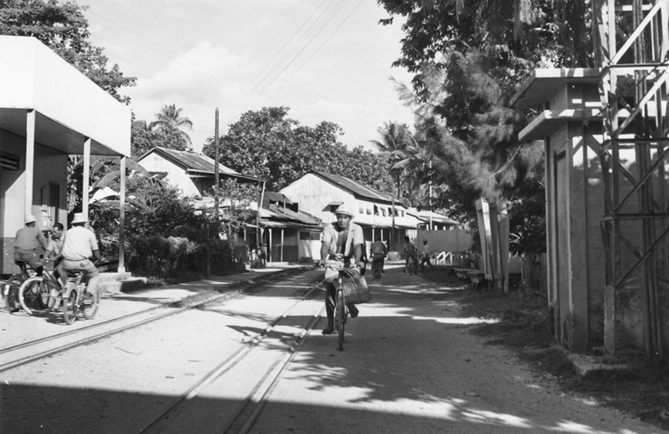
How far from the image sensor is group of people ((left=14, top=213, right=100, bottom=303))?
34.1 feet

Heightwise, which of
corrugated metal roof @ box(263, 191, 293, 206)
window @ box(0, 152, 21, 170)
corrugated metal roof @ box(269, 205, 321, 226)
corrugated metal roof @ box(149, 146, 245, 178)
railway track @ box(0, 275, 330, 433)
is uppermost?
corrugated metal roof @ box(149, 146, 245, 178)

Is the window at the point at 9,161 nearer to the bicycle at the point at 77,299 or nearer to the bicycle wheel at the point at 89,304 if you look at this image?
the bicycle at the point at 77,299

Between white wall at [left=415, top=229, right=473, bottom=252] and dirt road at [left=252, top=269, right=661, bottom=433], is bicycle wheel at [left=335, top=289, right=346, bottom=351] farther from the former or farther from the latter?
white wall at [left=415, top=229, right=473, bottom=252]

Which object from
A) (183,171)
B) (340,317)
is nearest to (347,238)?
(340,317)

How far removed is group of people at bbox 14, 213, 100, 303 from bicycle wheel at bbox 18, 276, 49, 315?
0.34m

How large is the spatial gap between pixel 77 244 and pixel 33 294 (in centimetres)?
159

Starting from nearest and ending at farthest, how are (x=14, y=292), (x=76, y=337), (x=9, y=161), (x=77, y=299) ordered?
(x=76, y=337)
(x=77, y=299)
(x=14, y=292)
(x=9, y=161)

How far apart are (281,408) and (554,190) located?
5342 mm

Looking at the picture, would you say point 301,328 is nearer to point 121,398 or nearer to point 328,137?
point 121,398

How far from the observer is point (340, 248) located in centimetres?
910

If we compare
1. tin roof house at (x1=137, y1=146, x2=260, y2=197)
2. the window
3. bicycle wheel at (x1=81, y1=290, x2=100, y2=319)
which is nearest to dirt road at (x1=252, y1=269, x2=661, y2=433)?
bicycle wheel at (x1=81, y1=290, x2=100, y2=319)

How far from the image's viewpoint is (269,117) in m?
70.3

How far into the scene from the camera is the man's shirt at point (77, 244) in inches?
408

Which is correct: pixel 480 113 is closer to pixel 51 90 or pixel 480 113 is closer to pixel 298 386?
pixel 51 90
